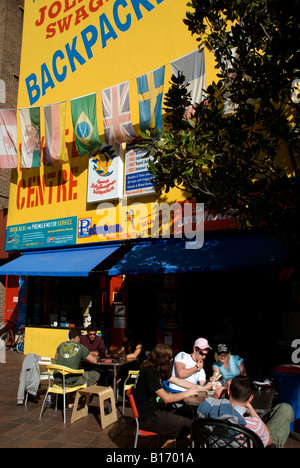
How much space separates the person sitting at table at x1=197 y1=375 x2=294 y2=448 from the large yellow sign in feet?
19.6

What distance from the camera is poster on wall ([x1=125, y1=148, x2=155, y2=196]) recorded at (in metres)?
9.26

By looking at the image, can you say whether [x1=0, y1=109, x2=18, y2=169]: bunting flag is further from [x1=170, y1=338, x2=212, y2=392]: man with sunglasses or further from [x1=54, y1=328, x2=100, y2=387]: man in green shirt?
[x1=170, y1=338, x2=212, y2=392]: man with sunglasses

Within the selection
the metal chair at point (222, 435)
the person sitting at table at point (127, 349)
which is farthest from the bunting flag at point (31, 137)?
the metal chair at point (222, 435)

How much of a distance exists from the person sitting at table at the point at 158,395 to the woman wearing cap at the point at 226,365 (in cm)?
109

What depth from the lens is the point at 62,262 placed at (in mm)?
9727

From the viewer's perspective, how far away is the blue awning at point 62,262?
890 cm

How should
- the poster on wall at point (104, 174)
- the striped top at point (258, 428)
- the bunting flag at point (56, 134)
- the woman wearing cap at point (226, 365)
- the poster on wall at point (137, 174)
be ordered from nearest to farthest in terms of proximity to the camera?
1. the striped top at point (258, 428)
2. the woman wearing cap at point (226, 365)
3. the poster on wall at point (137, 174)
4. the poster on wall at point (104, 174)
5. the bunting flag at point (56, 134)

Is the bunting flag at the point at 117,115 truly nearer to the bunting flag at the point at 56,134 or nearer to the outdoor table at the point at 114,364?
the bunting flag at the point at 56,134

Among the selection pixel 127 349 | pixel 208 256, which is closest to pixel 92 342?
pixel 127 349

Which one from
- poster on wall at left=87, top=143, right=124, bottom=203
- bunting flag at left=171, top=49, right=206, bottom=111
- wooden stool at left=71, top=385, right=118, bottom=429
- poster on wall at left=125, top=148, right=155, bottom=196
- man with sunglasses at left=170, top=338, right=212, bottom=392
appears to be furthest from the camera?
poster on wall at left=87, top=143, right=124, bottom=203

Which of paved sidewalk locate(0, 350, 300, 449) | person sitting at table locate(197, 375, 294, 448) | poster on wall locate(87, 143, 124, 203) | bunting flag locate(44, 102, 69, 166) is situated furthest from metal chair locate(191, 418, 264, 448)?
bunting flag locate(44, 102, 69, 166)

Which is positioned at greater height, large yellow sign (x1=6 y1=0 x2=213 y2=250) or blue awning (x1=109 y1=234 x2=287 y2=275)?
large yellow sign (x1=6 y1=0 x2=213 y2=250)

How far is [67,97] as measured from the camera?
1182 cm
